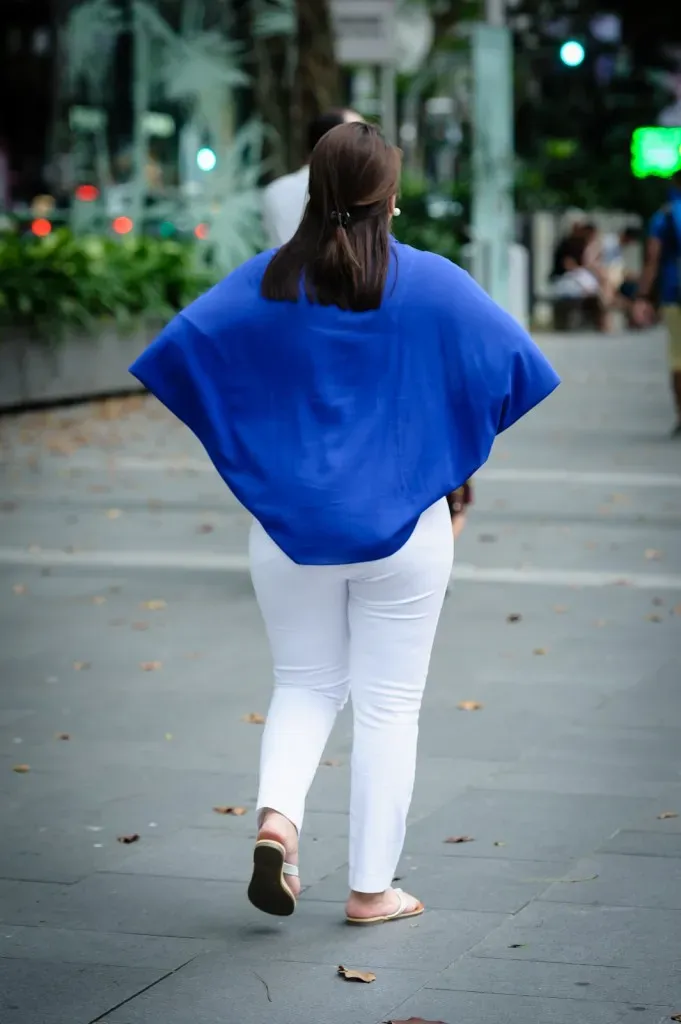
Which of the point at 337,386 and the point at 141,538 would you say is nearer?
the point at 337,386

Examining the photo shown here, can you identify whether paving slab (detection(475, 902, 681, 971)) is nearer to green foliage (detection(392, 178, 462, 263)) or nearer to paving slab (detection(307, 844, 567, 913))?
paving slab (detection(307, 844, 567, 913))

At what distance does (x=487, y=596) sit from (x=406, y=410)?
15.5 ft

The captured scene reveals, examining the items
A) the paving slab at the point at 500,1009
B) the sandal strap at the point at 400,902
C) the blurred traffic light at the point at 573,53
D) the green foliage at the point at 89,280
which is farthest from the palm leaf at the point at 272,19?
the paving slab at the point at 500,1009

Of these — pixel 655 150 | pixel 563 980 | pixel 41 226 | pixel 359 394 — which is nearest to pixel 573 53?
pixel 41 226

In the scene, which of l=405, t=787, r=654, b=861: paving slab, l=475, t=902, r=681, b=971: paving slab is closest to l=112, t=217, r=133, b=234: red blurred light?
l=405, t=787, r=654, b=861: paving slab

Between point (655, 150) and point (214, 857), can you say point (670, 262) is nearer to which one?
point (214, 857)

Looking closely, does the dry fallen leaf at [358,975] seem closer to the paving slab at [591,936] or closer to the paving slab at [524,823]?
the paving slab at [591,936]

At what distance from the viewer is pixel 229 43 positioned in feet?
79.2

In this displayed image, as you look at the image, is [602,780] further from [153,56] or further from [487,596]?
[153,56]

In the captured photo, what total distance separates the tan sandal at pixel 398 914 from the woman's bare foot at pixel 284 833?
0.56 ft

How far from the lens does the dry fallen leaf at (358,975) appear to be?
4.06 metres

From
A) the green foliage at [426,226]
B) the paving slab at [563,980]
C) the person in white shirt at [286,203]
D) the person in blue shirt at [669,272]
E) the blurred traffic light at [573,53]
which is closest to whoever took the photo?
the paving slab at [563,980]

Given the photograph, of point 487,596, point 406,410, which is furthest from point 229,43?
point 406,410

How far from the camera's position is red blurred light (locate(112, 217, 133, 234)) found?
24.2m
